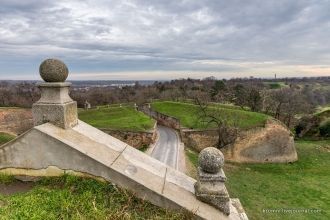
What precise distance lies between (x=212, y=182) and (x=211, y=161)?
0.35 meters

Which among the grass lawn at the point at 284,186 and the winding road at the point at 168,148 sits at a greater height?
the winding road at the point at 168,148

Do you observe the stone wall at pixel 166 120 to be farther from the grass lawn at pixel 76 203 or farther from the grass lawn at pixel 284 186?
the grass lawn at pixel 76 203

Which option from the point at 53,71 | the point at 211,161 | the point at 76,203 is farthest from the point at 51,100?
the point at 211,161

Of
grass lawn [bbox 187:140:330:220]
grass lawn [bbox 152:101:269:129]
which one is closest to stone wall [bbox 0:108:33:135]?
grass lawn [bbox 152:101:269:129]

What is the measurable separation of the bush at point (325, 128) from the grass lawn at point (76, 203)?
40371 millimetres

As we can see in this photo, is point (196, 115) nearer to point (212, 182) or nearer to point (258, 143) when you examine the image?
point (258, 143)

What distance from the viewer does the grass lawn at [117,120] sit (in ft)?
84.4

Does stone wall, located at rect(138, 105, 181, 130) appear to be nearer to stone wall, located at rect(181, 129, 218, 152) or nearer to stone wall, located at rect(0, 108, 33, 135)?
stone wall, located at rect(181, 129, 218, 152)

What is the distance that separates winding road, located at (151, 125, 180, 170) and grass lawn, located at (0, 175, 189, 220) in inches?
565

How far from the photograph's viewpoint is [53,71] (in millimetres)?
5141

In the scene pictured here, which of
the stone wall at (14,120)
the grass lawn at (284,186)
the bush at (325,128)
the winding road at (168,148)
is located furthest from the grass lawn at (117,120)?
the bush at (325,128)

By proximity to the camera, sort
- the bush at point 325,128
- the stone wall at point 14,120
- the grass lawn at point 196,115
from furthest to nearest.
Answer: the bush at point 325,128 → the stone wall at point 14,120 → the grass lawn at point 196,115

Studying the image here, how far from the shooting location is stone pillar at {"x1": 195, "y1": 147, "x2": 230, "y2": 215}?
4785mm

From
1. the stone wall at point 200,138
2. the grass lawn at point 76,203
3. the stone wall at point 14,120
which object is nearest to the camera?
the grass lawn at point 76,203
